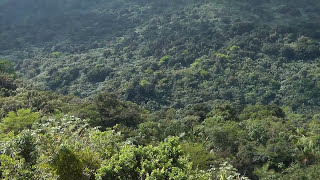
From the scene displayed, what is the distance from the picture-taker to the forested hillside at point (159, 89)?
342 inches

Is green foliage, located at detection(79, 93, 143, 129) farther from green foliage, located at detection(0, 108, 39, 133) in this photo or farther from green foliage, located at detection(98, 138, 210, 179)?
green foliage, located at detection(98, 138, 210, 179)

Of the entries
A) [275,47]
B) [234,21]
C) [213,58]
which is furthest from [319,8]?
[213,58]

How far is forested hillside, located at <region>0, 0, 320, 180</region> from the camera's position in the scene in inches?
342

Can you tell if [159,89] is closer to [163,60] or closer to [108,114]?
[163,60]

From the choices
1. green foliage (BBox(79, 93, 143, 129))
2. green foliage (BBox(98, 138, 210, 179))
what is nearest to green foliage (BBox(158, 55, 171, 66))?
green foliage (BBox(79, 93, 143, 129))

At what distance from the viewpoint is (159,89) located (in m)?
65.4

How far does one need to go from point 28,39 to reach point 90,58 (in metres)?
29.3

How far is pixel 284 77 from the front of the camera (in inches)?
2569

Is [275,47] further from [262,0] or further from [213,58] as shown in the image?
[262,0]

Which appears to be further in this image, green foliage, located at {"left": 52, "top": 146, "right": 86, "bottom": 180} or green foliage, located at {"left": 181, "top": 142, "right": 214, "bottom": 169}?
green foliage, located at {"left": 181, "top": 142, "right": 214, "bottom": 169}

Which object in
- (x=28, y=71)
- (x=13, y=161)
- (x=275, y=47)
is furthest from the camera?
(x=28, y=71)

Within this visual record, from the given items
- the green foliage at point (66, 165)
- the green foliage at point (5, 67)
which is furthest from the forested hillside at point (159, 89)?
the green foliage at point (5, 67)

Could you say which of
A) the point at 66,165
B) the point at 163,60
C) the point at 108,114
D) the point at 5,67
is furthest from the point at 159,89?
the point at 66,165

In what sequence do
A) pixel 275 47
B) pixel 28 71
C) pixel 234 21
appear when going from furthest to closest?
pixel 234 21
pixel 28 71
pixel 275 47
